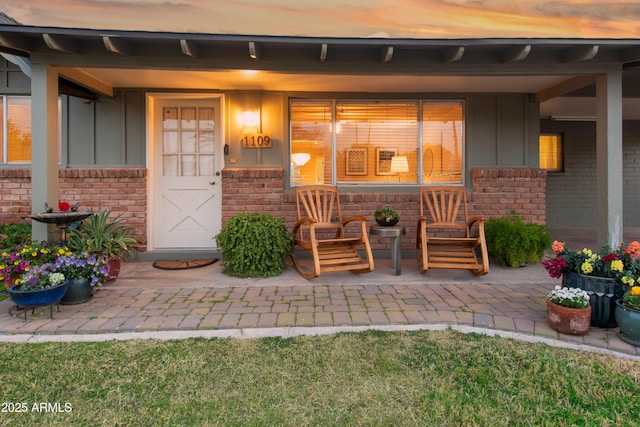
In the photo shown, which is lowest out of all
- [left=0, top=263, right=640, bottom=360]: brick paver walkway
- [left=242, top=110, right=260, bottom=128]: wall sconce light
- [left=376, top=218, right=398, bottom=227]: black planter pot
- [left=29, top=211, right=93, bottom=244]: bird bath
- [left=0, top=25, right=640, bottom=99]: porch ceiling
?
[left=0, top=263, right=640, bottom=360]: brick paver walkway

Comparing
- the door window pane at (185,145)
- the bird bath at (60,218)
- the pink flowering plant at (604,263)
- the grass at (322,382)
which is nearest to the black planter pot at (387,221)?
the pink flowering plant at (604,263)

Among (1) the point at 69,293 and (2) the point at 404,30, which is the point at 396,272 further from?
(2) the point at 404,30

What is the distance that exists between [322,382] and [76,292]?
7.30ft

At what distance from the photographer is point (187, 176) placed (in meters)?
4.82

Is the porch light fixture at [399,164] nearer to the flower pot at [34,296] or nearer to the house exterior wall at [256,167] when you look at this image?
the house exterior wall at [256,167]

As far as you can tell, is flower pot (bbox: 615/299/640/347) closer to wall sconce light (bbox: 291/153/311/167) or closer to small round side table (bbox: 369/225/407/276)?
small round side table (bbox: 369/225/407/276)

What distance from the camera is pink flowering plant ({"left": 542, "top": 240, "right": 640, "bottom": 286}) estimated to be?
7.47ft

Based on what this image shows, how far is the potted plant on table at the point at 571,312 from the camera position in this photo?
2.19m

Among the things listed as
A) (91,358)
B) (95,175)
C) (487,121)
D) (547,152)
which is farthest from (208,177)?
(547,152)

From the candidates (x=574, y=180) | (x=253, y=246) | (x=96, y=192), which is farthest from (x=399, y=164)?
(x=574, y=180)

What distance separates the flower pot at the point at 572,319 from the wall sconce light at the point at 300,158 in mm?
3428

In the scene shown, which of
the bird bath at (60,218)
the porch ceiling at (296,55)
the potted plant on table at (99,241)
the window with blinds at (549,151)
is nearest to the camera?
the bird bath at (60,218)

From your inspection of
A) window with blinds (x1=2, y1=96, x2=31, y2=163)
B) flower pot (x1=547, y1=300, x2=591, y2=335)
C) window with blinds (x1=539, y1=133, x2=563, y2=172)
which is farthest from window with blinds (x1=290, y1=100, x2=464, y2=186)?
window with blinds (x1=2, y1=96, x2=31, y2=163)

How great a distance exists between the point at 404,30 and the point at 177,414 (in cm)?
662
